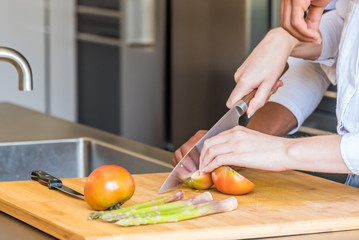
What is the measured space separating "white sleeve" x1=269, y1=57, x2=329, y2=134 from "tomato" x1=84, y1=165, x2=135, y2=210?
23.2 inches

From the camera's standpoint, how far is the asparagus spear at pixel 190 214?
0.94 metres

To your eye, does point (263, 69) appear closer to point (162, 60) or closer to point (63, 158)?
point (63, 158)

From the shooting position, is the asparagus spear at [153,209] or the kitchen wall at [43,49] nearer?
the asparagus spear at [153,209]

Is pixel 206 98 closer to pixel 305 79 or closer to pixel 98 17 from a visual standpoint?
pixel 98 17

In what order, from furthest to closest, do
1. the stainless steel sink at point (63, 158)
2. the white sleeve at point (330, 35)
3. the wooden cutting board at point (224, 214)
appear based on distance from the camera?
the stainless steel sink at point (63, 158) < the white sleeve at point (330, 35) < the wooden cutting board at point (224, 214)

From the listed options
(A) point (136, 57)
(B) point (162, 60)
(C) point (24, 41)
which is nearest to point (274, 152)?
(B) point (162, 60)

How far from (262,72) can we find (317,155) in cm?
23

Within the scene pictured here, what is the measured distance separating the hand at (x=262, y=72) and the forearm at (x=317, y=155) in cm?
17

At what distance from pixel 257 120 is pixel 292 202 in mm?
414

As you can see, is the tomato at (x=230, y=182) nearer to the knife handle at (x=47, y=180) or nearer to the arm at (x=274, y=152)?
the arm at (x=274, y=152)

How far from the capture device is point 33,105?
4.34 meters

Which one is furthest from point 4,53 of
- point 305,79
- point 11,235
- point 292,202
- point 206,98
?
point 206,98

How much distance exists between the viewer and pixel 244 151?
44.8 inches

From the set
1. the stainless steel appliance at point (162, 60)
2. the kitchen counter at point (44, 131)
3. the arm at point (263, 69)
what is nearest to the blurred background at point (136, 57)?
the stainless steel appliance at point (162, 60)
